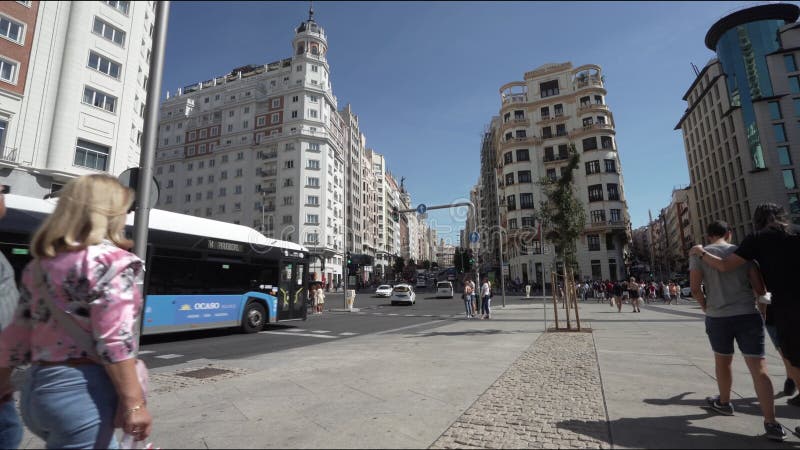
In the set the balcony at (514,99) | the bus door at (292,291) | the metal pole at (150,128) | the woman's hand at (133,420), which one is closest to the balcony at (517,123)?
the balcony at (514,99)

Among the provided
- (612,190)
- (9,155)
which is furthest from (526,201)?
(9,155)

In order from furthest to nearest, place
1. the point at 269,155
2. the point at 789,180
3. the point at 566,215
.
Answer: the point at 269,155 → the point at 789,180 → the point at 566,215

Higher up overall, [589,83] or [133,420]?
[589,83]

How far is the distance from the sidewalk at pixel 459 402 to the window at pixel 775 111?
5556 centimetres

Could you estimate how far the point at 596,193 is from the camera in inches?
1981

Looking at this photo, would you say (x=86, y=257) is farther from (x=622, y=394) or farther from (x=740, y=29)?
(x=740, y=29)

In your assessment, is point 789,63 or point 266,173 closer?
point 789,63

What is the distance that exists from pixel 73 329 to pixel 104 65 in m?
28.0

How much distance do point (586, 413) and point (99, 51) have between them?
28414 millimetres

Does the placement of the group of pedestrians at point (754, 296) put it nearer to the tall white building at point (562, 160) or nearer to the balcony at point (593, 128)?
the tall white building at point (562, 160)

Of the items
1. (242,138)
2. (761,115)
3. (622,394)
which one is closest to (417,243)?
(242,138)

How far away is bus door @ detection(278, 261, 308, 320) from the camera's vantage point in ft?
→ 43.2

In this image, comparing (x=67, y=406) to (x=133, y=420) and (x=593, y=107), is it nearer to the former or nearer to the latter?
(x=133, y=420)

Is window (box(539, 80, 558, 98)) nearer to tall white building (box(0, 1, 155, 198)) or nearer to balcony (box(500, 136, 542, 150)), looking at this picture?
balcony (box(500, 136, 542, 150))
